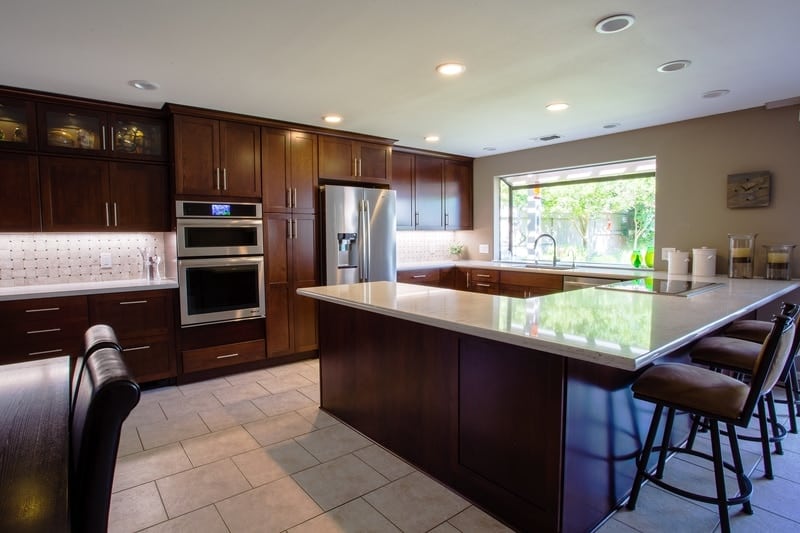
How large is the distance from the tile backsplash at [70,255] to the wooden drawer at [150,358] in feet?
2.29

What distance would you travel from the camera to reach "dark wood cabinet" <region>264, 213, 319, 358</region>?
4.07 m

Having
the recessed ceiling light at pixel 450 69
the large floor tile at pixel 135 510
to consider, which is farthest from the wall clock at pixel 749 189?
the large floor tile at pixel 135 510

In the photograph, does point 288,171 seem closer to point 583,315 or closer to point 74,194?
point 74,194

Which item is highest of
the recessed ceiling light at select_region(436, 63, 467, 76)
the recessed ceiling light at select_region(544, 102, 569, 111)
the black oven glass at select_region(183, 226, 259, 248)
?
the recessed ceiling light at select_region(544, 102, 569, 111)

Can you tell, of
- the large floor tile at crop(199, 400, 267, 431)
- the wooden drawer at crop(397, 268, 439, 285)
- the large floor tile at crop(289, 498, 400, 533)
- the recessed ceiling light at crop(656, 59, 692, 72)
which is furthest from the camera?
the wooden drawer at crop(397, 268, 439, 285)

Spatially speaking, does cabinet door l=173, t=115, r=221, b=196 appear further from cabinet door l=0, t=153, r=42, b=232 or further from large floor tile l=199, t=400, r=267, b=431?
large floor tile l=199, t=400, r=267, b=431

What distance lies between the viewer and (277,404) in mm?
3258

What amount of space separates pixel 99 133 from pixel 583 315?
12.1ft

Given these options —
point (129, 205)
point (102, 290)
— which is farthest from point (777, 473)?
point (129, 205)

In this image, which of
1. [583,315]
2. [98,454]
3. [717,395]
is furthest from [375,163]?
[98,454]

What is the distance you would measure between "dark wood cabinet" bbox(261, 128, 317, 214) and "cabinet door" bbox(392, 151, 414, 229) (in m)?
1.23

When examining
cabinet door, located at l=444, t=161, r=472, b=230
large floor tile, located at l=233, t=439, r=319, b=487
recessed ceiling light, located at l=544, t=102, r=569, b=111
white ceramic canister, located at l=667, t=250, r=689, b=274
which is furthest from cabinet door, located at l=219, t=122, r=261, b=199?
white ceramic canister, located at l=667, t=250, r=689, b=274

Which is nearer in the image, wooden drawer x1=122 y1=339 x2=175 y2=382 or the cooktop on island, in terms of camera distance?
the cooktop on island

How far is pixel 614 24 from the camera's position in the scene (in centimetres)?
216
